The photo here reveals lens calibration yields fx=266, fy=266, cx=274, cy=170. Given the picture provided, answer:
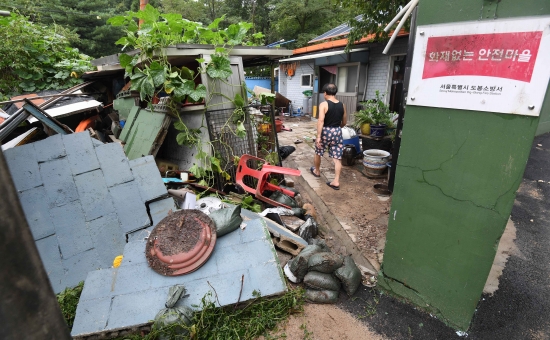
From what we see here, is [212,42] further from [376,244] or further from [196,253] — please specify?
[376,244]

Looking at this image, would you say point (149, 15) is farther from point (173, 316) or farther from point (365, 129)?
point (365, 129)

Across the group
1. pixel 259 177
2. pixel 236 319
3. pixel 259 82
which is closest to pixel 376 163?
pixel 259 177

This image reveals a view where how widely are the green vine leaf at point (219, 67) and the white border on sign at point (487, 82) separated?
2785 mm

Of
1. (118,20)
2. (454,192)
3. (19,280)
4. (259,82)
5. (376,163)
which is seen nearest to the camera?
(19,280)

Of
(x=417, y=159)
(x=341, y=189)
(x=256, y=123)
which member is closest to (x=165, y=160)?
(x=256, y=123)

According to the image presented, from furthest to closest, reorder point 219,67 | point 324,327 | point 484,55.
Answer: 1. point 219,67
2. point 324,327
3. point 484,55

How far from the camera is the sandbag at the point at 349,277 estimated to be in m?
2.52

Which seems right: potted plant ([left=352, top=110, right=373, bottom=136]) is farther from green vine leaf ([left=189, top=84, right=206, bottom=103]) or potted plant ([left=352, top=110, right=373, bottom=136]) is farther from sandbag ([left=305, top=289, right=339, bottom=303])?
sandbag ([left=305, top=289, right=339, bottom=303])

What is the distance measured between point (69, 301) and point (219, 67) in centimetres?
338

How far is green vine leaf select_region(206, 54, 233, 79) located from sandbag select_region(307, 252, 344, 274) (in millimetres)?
2920

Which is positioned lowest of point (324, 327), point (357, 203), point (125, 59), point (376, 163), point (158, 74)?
point (324, 327)

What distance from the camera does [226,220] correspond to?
281 centimetres

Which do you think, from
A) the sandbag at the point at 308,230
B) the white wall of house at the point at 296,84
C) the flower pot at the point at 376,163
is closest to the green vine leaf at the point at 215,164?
the sandbag at the point at 308,230

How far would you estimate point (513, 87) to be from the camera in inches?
63.4
